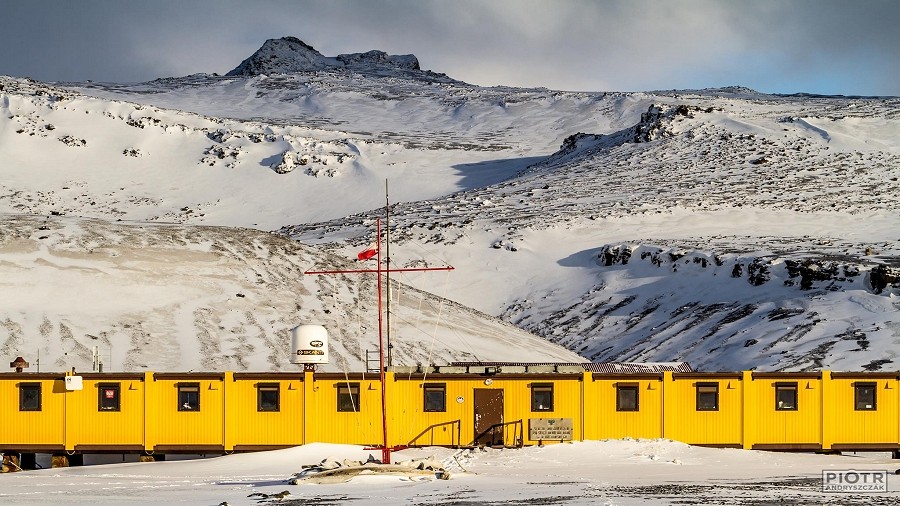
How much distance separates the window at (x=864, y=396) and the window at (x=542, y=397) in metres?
10.1

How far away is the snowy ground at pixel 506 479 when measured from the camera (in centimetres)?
2672

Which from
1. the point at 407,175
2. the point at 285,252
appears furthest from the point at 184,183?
the point at 285,252

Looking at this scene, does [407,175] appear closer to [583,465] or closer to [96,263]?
[96,263]

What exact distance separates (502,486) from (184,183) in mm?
119408

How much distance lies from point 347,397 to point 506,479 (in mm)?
9519

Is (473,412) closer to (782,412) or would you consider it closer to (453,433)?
(453,433)

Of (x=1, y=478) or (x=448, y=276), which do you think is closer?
(x=1, y=478)

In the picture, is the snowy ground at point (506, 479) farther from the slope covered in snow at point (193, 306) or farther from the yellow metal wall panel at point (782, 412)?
the slope covered in snow at point (193, 306)

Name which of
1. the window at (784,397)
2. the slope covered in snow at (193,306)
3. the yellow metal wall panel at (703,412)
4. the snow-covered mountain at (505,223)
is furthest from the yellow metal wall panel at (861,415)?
the slope covered in snow at (193,306)

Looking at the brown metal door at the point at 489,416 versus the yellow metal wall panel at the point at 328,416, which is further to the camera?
the yellow metal wall panel at the point at 328,416

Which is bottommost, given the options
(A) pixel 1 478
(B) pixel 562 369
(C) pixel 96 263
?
(A) pixel 1 478

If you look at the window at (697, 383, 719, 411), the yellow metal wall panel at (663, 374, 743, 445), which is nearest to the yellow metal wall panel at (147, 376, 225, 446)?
the yellow metal wall panel at (663, 374, 743, 445)

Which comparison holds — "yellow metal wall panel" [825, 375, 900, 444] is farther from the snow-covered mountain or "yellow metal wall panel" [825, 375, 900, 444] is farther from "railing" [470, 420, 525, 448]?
the snow-covered mountain

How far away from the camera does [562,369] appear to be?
141ft
